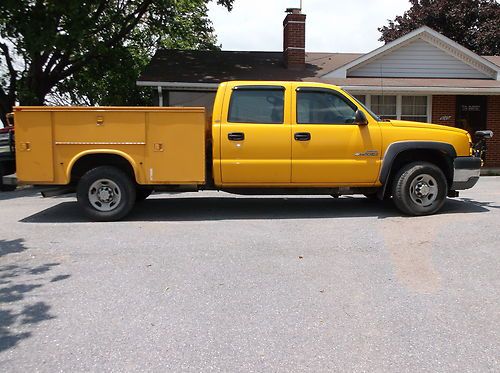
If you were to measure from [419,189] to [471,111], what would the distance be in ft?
35.4

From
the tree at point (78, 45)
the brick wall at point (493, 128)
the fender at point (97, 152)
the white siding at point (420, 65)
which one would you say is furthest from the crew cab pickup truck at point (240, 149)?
the brick wall at point (493, 128)

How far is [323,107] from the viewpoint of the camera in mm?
7332

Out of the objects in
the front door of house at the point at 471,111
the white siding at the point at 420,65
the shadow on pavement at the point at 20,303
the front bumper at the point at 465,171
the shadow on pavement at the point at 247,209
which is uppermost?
the white siding at the point at 420,65

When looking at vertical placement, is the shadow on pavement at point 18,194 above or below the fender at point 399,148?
below

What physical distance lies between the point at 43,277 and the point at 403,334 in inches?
134

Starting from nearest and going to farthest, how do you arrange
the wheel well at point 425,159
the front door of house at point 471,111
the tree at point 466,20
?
the wheel well at point 425,159, the front door of house at point 471,111, the tree at point 466,20

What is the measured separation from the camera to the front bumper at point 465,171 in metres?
7.48

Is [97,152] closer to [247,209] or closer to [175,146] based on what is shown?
[175,146]

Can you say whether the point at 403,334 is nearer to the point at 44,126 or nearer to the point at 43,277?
the point at 43,277

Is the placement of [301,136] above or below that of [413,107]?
below

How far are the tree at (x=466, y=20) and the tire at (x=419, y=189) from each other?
24497 millimetres

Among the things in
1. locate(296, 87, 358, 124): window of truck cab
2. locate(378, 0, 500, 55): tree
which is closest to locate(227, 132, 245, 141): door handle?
locate(296, 87, 358, 124): window of truck cab

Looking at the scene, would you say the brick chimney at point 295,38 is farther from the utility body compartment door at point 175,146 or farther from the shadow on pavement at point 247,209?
the utility body compartment door at point 175,146

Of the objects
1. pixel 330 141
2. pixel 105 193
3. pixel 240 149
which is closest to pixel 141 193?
pixel 105 193
